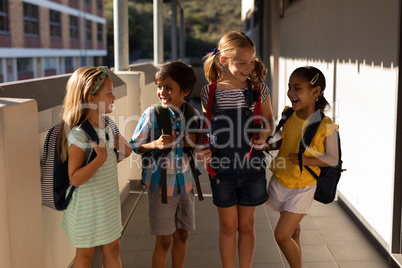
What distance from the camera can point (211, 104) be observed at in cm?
267

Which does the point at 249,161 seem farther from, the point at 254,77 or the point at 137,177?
the point at 137,177

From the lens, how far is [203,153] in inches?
103

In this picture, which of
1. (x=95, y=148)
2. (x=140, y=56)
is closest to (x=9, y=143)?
(x=95, y=148)

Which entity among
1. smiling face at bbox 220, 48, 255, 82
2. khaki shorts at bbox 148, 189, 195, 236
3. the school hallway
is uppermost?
smiling face at bbox 220, 48, 255, 82

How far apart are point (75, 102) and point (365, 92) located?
2674 mm

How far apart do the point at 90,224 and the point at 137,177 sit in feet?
10.2

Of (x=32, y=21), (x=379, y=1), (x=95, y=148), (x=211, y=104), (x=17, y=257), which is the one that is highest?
(x=32, y=21)

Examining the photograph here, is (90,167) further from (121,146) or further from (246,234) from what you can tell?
(246,234)

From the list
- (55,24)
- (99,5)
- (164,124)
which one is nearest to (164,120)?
(164,124)

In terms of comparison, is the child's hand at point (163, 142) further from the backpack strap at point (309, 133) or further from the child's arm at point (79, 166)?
the backpack strap at point (309, 133)

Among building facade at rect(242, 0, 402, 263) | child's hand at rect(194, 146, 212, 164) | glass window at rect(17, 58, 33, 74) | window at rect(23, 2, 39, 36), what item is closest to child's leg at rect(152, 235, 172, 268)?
child's hand at rect(194, 146, 212, 164)

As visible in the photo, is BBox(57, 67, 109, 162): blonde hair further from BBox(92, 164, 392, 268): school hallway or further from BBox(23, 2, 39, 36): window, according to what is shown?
BBox(23, 2, 39, 36): window

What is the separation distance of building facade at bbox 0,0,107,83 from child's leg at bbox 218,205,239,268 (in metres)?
38.2

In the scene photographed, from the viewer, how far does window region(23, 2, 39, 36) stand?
4175 cm
